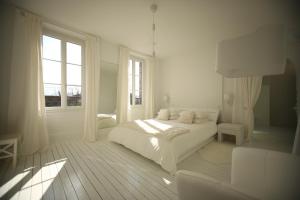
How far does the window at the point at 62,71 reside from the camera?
3.08m

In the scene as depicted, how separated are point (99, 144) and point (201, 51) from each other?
4.15 meters

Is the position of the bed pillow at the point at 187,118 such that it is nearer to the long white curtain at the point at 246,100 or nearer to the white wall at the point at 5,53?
the long white curtain at the point at 246,100

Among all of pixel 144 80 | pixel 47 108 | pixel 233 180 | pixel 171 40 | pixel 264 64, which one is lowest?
pixel 233 180

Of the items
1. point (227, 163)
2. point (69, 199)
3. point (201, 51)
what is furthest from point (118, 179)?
point (201, 51)

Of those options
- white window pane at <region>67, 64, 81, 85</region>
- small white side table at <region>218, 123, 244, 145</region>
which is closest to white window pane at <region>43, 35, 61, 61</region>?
white window pane at <region>67, 64, 81, 85</region>

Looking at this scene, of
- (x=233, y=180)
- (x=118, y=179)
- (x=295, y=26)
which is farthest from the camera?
(x=295, y=26)

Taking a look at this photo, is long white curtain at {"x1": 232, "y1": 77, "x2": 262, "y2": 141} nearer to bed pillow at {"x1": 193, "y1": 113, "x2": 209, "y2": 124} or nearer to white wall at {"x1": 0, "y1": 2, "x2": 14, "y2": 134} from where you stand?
bed pillow at {"x1": 193, "y1": 113, "x2": 209, "y2": 124}

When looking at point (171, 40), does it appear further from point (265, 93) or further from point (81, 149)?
point (265, 93)

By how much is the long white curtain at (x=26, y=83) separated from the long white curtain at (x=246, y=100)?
4.83 metres

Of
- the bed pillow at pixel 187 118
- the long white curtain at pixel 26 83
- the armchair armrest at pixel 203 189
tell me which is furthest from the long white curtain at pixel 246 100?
the long white curtain at pixel 26 83

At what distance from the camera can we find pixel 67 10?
2561 mm

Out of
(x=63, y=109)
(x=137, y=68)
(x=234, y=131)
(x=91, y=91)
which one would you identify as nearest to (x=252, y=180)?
(x=234, y=131)

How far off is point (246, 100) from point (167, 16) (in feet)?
9.57

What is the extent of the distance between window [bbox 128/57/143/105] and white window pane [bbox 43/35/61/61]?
2047mm
